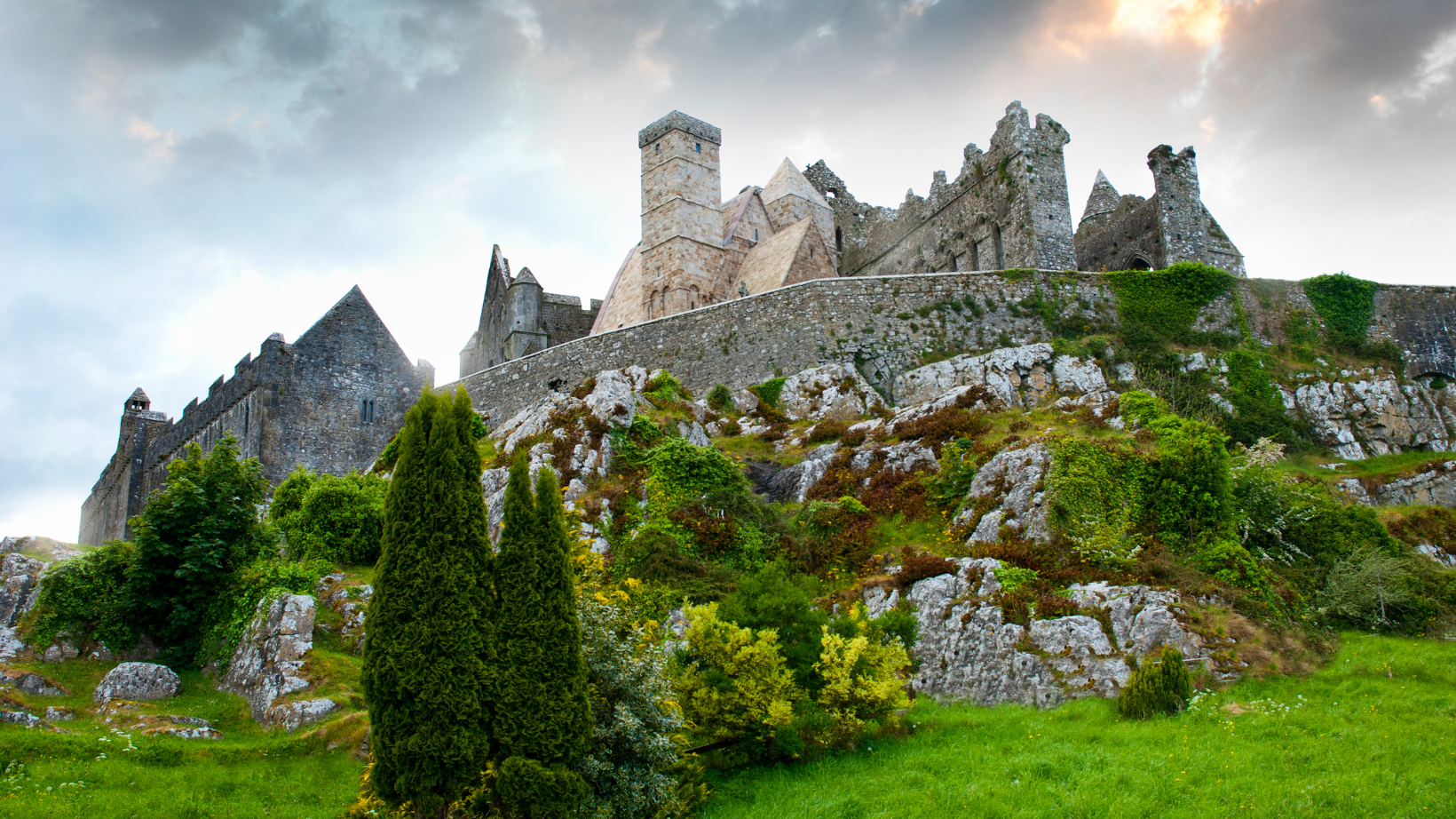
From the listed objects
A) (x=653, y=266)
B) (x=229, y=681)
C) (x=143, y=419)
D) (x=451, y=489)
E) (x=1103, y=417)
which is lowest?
(x=229, y=681)

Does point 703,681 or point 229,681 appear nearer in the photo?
point 703,681

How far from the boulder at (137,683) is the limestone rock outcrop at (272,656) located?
871 millimetres

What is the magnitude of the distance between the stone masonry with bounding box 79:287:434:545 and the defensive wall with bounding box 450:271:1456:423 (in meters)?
6.35

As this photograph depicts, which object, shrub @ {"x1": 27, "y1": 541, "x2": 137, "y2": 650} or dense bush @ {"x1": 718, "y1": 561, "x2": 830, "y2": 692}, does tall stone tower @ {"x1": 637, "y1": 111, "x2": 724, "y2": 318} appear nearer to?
shrub @ {"x1": 27, "y1": 541, "x2": 137, "y2": 650}

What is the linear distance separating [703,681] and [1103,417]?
1237 cm

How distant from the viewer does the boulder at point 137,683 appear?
15336mm

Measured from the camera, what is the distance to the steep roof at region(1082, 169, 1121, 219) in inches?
1630

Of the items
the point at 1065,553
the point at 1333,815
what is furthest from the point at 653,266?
the point at 1333,815

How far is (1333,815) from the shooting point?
10102 millimetres

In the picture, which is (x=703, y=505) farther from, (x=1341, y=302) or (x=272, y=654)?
(x=1341, y=302)

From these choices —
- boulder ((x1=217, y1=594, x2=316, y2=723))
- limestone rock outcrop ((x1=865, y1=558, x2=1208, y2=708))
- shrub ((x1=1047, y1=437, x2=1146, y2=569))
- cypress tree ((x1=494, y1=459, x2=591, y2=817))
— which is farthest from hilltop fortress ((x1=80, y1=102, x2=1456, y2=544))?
cypress tree ((x1=494, y1=459, x2=591, y2=817))

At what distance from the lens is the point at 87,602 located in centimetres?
1756

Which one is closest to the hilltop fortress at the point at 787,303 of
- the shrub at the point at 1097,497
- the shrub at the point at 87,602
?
the shrub at the point at 1097,497

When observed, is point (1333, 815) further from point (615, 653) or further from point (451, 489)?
point (451, 489)
